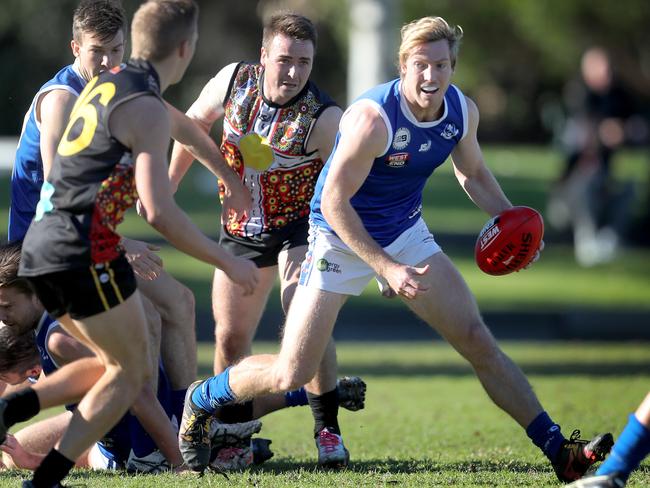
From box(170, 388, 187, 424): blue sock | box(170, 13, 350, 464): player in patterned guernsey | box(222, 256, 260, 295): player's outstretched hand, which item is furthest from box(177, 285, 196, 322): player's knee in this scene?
box(222, 256, 260, 295): player's outstretched hand

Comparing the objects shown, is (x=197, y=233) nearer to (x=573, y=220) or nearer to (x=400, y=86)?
(x=400, y=86)

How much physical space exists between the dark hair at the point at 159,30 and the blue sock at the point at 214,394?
1.91m

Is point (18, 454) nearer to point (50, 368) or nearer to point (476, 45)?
point (50, 368)

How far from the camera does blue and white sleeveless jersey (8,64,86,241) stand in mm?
6270

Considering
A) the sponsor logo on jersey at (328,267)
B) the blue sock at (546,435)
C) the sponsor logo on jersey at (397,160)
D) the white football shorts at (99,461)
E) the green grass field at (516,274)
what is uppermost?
the sponsor logo on jersey at (397,160)

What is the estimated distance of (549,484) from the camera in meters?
5.96

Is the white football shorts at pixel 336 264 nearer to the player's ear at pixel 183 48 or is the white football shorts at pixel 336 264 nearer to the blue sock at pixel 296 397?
the blue sock at pixel 296 397

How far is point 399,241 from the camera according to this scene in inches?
248

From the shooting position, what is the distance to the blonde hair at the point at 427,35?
602cm

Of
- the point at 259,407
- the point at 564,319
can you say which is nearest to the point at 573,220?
the point at 564,319

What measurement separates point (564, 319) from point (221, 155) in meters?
8.87

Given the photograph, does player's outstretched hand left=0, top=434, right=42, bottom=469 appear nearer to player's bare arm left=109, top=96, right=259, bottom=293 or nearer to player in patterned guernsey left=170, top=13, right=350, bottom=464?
player in patterned guernsey left=170, top=13, right=350, bottom=464

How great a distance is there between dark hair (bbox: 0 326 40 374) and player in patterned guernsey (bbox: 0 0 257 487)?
0.96m

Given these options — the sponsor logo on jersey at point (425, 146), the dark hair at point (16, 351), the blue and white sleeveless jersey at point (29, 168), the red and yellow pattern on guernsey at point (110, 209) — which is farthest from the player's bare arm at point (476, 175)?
the dark hair at point (16, 351)
